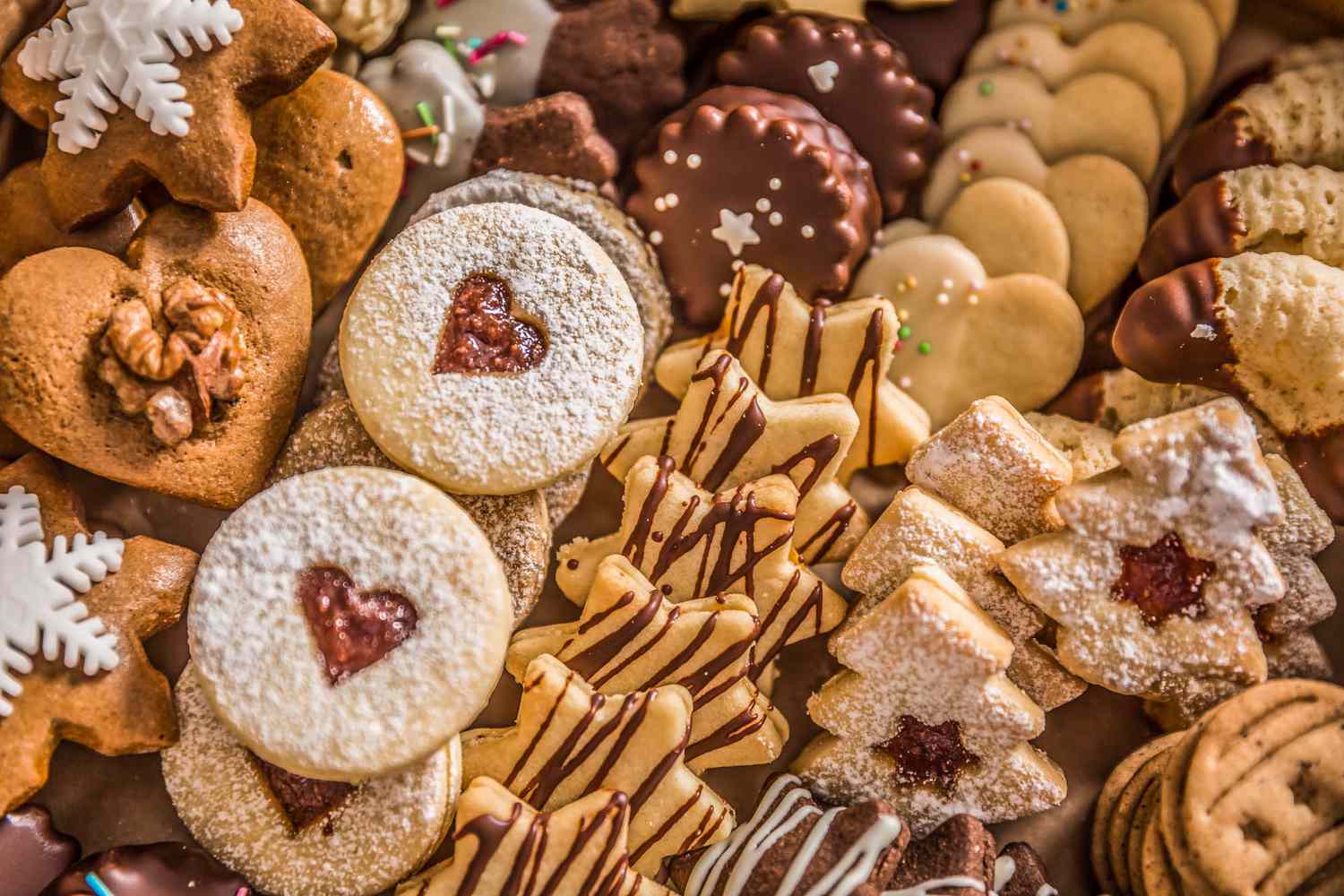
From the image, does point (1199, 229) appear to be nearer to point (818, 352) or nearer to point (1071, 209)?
point (1071, 209)

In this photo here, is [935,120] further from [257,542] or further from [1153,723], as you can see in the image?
[257,542]

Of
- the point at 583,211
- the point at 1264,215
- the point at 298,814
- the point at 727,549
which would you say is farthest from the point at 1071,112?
the point at 298,814

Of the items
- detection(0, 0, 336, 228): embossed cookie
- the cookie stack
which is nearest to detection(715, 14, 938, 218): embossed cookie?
detection(0, 0, 336, 228): embossed cookie

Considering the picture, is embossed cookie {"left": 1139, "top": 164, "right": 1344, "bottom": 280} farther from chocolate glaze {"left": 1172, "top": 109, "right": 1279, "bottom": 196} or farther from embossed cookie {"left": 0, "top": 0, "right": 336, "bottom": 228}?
embossed cookie {"left": 0, "top": 0, "right": 336, "bottom": 228}

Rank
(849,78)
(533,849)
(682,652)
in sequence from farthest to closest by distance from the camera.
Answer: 1. (849,78)
2. (682,652)
3. (533,849)

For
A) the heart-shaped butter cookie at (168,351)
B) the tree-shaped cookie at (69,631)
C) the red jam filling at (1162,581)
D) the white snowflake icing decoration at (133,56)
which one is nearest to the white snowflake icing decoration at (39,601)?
the tree-shaped cookie at (69,631)

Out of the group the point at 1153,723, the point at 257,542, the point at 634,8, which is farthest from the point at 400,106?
the point at 1153,723
